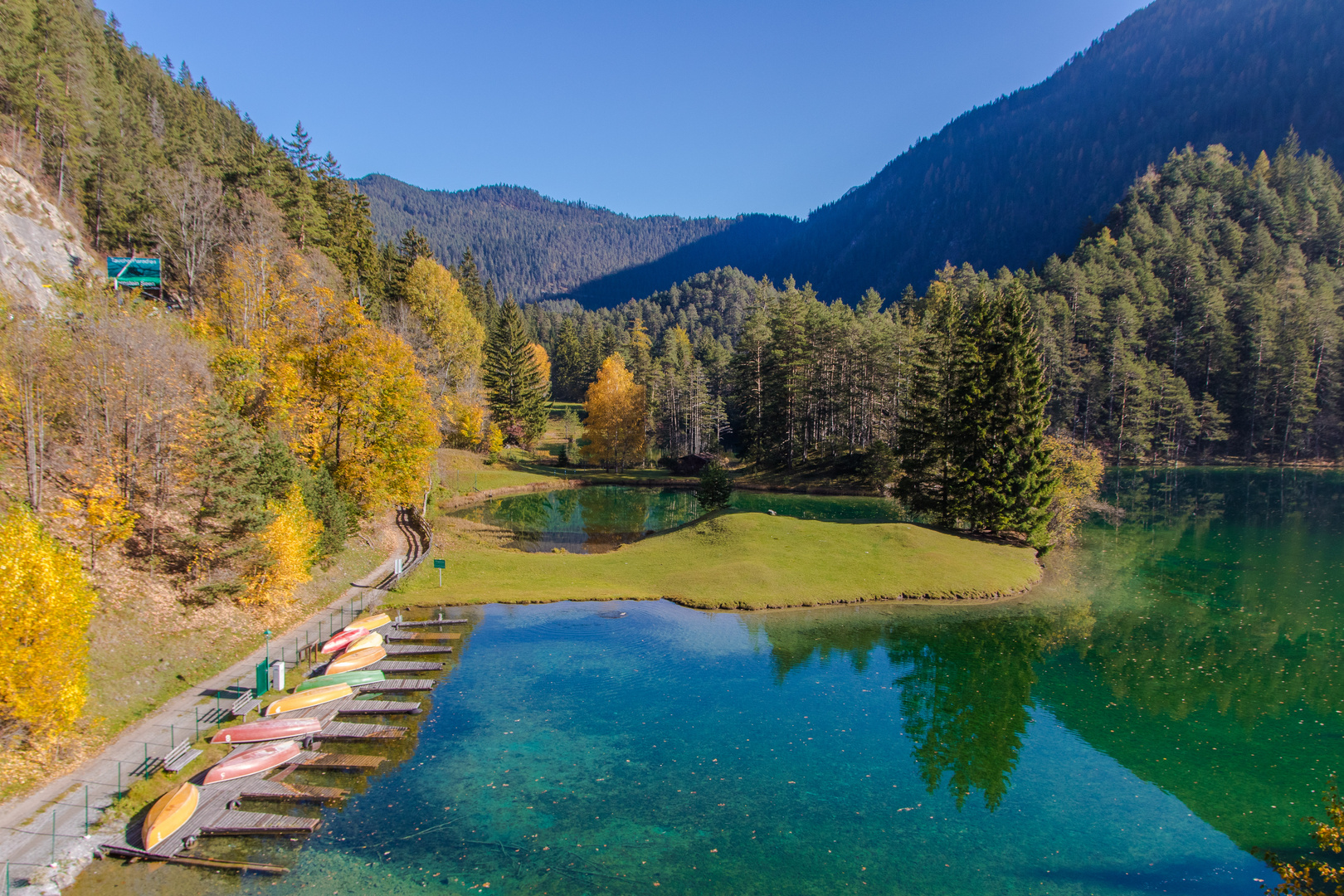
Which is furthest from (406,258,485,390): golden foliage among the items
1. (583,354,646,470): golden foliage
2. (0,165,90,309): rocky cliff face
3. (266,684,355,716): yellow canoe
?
(266,684,355,716): yellow canoe

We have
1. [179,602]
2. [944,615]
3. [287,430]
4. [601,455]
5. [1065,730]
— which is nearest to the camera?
[1065,730]

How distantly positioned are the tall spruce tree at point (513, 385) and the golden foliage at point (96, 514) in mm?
73723

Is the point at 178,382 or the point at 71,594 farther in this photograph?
the point at 178,382

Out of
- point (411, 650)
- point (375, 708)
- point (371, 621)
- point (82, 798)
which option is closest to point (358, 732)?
point (375, 708)

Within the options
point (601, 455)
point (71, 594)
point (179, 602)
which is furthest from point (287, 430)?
point (601, 455)

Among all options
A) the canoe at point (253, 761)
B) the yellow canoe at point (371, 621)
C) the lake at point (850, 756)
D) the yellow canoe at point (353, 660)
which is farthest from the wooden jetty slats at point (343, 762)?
the yellow canoe at point (371, 621)

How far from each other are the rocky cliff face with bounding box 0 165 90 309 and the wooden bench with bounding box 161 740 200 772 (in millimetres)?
29299

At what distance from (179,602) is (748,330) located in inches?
3447

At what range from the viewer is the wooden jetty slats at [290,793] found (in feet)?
65.1

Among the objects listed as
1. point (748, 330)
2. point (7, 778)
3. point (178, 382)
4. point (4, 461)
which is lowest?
point (7, 778)

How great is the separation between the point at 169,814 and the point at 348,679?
9830mm

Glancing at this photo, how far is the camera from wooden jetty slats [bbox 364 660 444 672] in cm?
2958

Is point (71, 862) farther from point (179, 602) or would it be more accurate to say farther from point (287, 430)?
point (287, 430)

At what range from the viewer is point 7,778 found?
58.6 feet
